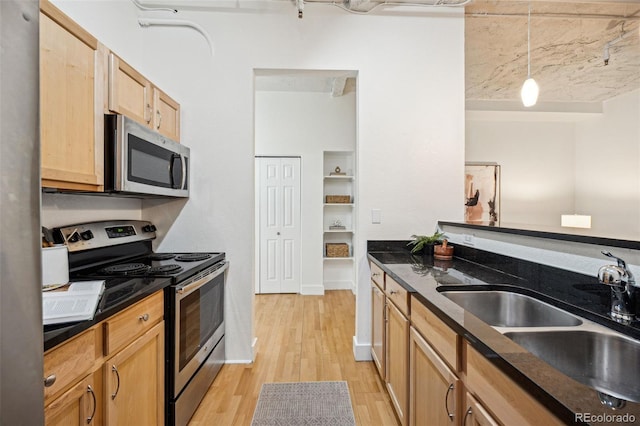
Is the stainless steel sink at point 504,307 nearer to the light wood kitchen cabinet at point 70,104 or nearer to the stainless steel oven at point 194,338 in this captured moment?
the stainless steel oven at point 194,338

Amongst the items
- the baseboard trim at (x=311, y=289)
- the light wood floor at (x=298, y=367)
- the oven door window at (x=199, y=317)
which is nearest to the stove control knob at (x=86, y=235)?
the oven door window at (x=199, y=317)

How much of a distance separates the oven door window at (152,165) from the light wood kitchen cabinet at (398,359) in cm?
171

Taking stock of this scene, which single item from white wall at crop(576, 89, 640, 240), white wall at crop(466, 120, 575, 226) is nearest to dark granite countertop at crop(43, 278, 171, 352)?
white wall at crop(466, 120, 575, 226)

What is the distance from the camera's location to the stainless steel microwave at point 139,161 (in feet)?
5.19

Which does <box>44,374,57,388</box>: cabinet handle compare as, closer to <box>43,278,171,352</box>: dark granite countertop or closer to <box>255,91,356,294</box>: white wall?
<box>43,278,171,352</box>: dark granite countertop

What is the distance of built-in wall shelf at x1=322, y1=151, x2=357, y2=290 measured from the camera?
15.3 feet

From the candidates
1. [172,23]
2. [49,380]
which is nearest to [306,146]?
[172,23]

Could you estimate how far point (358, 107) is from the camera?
2619 millimetres

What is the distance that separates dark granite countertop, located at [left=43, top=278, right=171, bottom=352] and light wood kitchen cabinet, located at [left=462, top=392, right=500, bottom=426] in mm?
1290

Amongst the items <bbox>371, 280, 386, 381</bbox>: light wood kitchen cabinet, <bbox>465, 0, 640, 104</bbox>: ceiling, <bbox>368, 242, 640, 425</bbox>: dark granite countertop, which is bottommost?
<bbox>371, 280, 386, 381</bbox>: light wood kitchen cabinet

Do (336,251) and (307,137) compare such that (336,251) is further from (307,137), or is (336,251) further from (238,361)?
(238,361)

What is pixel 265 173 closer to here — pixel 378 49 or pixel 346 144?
pixel 346 144

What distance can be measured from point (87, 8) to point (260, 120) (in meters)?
2.60

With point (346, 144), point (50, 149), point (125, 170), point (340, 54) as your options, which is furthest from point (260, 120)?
point (50, 149)
